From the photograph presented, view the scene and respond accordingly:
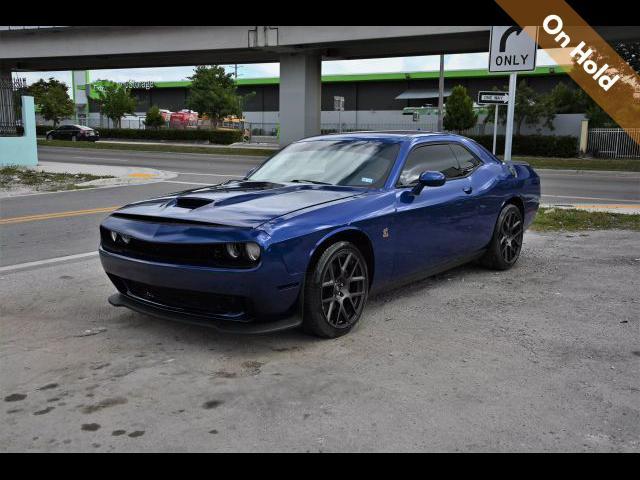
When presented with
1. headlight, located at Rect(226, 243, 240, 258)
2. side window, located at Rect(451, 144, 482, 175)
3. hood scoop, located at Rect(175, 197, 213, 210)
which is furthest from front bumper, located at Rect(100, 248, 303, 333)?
side window, located at Rect(451, 144, 482, 175)

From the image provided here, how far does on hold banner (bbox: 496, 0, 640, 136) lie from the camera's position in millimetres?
23391

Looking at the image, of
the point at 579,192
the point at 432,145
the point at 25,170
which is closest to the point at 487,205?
the point at 432,145

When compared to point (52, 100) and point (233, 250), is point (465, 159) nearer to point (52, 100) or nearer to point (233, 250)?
point (233, 250)

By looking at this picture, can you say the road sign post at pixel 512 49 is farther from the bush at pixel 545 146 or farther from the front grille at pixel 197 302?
the bush at pixel 545 146

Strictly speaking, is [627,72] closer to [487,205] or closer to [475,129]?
[475,129]

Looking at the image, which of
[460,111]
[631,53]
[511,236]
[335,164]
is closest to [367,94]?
[460,111]

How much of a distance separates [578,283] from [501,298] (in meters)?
1.09

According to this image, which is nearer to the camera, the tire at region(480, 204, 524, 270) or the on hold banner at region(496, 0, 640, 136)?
the tire at region(480, 204, 524, 270)

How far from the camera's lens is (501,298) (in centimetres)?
568

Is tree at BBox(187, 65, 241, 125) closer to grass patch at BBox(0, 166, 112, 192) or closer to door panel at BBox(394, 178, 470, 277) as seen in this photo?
grass patch at BBox(0, 166, 112, 192)

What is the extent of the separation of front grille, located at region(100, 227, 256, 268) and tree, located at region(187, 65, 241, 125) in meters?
51.6

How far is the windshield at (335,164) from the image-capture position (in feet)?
17.3

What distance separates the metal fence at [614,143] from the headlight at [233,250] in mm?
32250

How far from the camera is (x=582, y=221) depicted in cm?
1012
